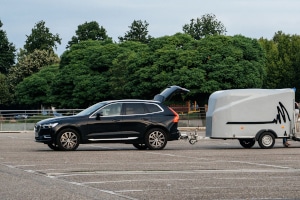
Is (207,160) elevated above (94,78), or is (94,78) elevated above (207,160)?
(94,78)

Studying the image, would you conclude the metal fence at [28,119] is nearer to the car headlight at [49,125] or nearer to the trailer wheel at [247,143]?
the trailer wheel at [247,143]

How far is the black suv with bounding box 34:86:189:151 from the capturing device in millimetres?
28531

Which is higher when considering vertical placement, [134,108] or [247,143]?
[134,108]

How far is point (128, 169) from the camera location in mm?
19000

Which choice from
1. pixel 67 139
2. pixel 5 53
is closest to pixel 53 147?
pixel 67 139

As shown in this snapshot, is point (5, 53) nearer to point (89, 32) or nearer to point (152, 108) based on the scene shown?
point (89, 32)

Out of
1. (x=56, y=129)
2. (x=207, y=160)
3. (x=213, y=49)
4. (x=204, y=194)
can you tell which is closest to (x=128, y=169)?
(x=207, y=160)

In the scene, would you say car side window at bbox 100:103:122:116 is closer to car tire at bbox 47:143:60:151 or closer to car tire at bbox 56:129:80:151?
car tire at bbox 56:129:80:151

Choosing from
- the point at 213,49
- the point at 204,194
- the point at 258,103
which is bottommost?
the point at 204,194

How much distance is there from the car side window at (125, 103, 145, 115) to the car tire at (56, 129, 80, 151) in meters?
1.96

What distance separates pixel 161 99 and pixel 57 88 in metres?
69.4

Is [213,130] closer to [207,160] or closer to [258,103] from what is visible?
[258,103]

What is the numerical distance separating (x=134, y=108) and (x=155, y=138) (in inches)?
47.8

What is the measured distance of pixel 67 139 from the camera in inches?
1123
